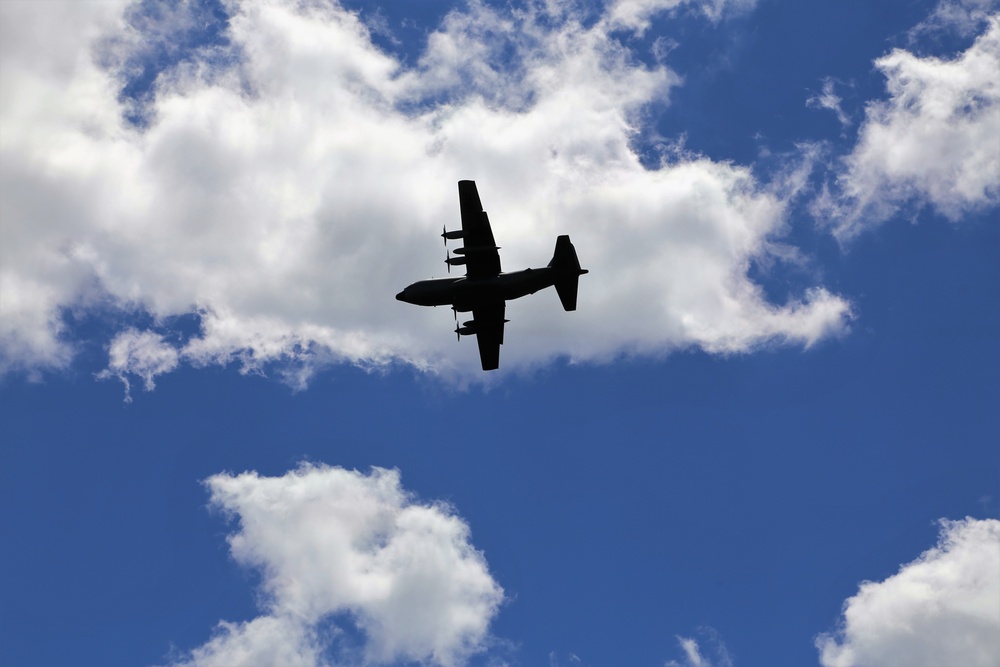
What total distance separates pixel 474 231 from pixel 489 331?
36.3 ft

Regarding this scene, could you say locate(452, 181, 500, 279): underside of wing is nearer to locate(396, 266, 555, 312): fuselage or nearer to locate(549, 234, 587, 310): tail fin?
locate(396, 266, 555, 312): fuselage

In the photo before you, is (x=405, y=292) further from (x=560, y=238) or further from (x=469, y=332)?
(x=560, y=238)

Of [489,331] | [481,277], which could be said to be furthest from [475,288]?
[489,331]

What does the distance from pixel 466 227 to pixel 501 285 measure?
543cm

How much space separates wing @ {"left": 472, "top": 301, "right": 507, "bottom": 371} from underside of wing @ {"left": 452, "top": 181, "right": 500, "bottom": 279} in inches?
183

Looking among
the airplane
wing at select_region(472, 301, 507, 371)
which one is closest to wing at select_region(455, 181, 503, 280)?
the airplane

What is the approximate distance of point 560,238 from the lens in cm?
9150

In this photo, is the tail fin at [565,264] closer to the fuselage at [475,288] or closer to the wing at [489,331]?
the fuselage at [475,288]

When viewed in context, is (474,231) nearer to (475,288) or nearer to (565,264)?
(475,288)

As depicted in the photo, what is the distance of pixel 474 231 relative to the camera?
296 ft

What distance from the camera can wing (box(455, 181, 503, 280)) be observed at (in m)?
89.9

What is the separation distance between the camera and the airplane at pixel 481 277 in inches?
3546

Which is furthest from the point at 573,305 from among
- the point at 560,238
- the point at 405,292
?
the point at 405,292

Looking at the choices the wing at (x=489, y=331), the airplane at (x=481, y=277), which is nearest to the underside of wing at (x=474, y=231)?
the airplane at (x=481, y=277)
